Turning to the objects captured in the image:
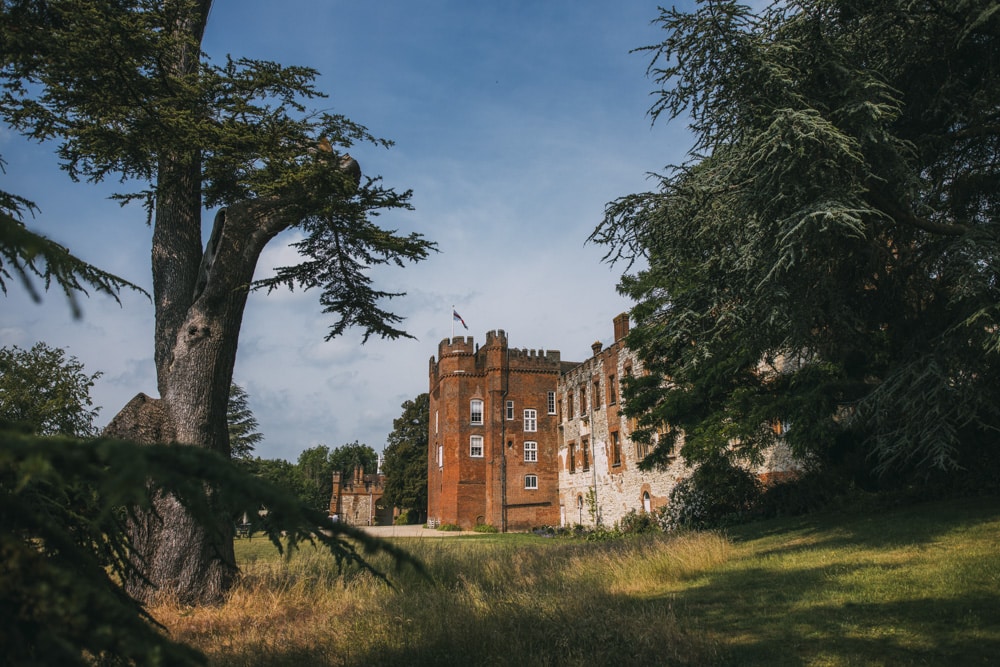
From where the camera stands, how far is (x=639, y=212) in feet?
39.3

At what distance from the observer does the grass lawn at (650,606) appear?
5.98 meters

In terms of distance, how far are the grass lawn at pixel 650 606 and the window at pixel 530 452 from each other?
3060 centimetres

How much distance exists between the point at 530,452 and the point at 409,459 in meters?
17.6

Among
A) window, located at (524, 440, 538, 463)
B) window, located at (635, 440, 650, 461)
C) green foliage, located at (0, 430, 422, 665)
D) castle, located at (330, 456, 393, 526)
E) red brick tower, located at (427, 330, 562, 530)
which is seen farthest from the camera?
castle, located at (330, 456, 393, 526)

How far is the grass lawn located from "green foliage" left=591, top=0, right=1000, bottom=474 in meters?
1.89

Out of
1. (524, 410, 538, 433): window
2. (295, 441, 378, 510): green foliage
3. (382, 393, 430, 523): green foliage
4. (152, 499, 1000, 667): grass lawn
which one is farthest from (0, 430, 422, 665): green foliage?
(295, 441, 378, 510): green foliage

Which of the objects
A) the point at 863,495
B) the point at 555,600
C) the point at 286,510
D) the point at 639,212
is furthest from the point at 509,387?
the point at 286,510

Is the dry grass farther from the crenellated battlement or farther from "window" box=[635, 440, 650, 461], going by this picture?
the crenellated battlement

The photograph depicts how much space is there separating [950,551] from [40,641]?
1107 centimetres

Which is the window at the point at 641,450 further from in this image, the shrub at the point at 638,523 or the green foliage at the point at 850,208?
the green foliage at the point at 850,208

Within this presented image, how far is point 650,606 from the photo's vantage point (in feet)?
26.6

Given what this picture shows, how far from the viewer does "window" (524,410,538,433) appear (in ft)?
144

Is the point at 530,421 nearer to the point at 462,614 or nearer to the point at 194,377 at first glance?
the point at 194,377

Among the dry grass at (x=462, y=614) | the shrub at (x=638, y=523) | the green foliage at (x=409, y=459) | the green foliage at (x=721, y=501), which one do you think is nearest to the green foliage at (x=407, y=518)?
the green foliage at (x=409, y=459)
